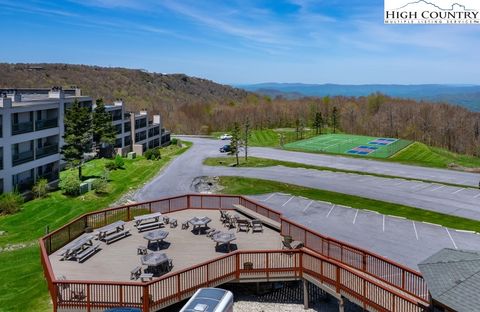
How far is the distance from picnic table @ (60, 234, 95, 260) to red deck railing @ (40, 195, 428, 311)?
49 centimetres

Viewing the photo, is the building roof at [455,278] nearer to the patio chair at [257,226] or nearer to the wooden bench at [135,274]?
the patio chair at [257,226]

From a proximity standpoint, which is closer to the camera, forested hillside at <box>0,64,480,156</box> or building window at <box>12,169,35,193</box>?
building window at <box>12,169,35,193</box>

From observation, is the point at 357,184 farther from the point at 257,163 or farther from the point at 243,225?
the point at 243,225

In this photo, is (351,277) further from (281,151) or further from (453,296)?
(281,151)

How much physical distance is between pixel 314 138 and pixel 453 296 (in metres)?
88.9

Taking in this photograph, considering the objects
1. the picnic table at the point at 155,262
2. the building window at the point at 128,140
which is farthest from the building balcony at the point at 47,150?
the picnic table at the point at 155,262

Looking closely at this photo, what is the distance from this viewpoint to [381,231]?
2977 cm

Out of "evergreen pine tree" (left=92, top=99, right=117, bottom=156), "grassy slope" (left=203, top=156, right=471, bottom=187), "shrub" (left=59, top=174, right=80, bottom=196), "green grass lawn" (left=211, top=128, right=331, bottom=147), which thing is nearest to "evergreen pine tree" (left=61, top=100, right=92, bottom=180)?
"shrub" (left=59, top=174, right=80, bottom=196)

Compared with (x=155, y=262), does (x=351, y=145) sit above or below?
above

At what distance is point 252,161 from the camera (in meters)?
64.0

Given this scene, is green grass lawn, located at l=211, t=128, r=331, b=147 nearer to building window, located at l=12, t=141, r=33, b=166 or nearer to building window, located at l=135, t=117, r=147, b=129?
building window, located at l=135, t=117, r=147, b=129

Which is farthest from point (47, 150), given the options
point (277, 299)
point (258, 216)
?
point (277, 299)

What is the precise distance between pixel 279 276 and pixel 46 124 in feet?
107

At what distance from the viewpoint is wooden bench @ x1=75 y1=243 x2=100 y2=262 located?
18.9 meters
